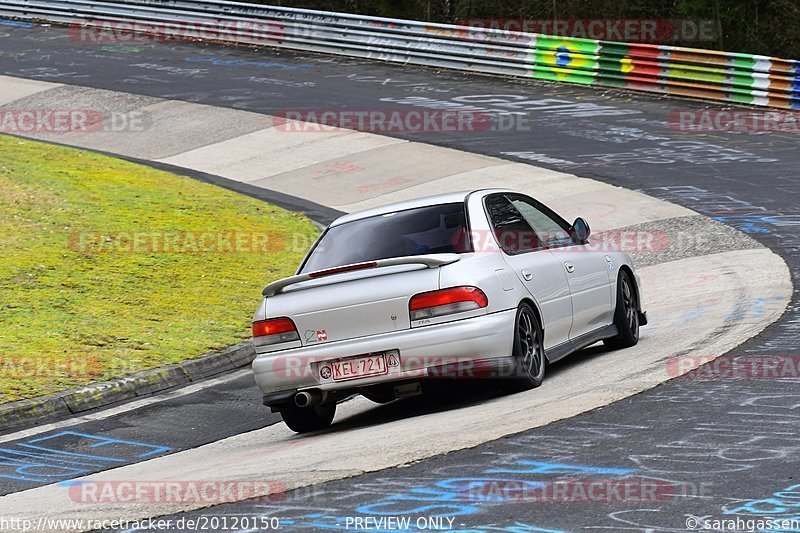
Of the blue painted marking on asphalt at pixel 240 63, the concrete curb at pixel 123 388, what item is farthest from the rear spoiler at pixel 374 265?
the blue painted marking on asphalt at pixel 240 63

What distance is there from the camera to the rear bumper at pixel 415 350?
7992 mm

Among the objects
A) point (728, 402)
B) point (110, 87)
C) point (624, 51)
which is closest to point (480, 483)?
point (728, 402)

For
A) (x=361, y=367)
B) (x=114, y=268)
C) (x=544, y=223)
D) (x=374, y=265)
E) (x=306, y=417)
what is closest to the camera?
(x=361, y=367)

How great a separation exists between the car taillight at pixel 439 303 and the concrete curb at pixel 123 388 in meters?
3.44

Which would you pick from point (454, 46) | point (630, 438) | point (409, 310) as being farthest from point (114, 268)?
point (454, 46)

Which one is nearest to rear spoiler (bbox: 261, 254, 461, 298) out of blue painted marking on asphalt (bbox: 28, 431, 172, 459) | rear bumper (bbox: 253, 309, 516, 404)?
rear bumper (bbox: 253, 309, 516, 404)

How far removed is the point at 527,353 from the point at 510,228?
3.52 feet

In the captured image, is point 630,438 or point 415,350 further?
point 415,350

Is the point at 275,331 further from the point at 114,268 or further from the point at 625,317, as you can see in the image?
the point at 114,268

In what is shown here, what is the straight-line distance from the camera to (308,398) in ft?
26.8

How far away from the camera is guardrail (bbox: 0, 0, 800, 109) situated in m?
23.6

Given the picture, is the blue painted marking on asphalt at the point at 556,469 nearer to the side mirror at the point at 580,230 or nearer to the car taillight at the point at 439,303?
the car taillight at the point at 439,303

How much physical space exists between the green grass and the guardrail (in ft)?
30.8

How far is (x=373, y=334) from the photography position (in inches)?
319
